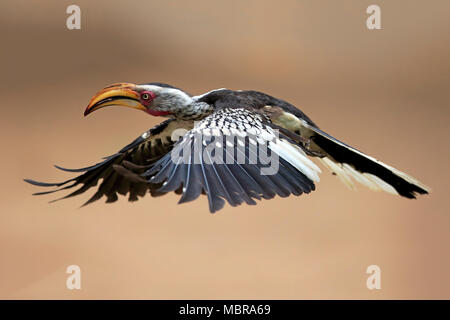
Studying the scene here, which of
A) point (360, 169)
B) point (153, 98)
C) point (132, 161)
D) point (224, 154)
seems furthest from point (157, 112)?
point (360, 169)

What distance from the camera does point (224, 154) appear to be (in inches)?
58.4

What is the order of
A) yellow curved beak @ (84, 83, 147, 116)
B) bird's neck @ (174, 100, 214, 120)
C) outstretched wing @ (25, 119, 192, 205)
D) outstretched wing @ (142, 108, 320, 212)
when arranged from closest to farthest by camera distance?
1. outstretched wing @ (142, 108, 320, 212)
2. yellow curved beak @ (84, 83, 147, 116)
3. bird's neck @ (174, 100, 214, 120)
4. outstretched wing @ (25, 119, 192, 205)

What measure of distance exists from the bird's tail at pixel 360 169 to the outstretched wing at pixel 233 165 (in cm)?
26

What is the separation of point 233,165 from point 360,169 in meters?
0.56

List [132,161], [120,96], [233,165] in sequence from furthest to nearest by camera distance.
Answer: [132,161] → [120,96] → [233,165]

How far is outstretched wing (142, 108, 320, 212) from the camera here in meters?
1.36

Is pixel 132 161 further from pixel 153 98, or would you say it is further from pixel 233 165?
pixel 233 165

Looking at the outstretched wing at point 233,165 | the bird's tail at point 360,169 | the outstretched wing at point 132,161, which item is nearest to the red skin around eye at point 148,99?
the outstretched wing at point 132,161

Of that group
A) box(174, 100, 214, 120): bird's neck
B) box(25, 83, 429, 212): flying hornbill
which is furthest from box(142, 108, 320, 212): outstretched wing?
box(174, 100, 214, 120): bird's neck

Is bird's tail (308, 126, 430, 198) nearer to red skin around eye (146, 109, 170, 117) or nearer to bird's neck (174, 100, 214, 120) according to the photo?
bird's neck (174, 100, 214, 120)

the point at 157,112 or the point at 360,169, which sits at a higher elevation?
the point at 157,112

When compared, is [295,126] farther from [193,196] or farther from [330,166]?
[193,196]

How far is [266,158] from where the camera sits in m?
1.51

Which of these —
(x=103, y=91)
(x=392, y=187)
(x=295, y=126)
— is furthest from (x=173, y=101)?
(x=392, y=187)
